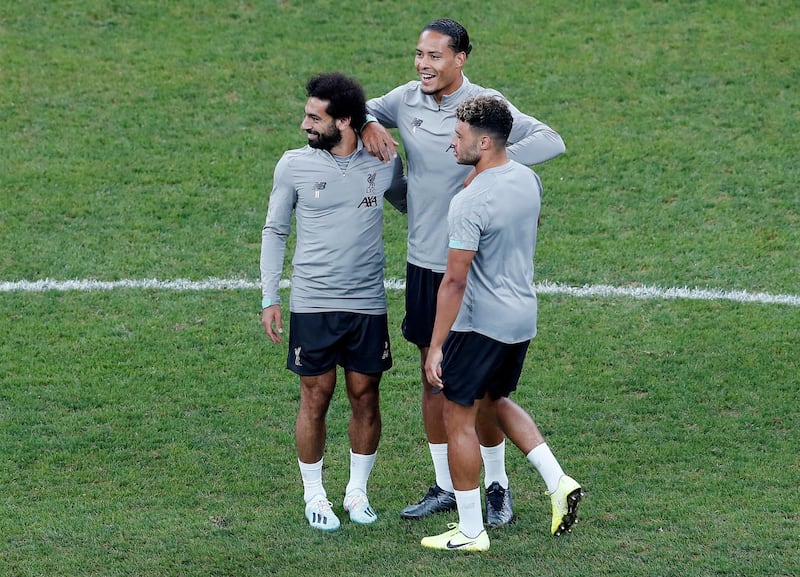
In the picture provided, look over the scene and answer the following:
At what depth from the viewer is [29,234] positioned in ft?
33.9

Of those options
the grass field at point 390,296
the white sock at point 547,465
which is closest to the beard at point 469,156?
the white sock at point 547,465

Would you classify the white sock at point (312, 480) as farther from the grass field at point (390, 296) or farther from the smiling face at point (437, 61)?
the smiling face at point (437, 61)

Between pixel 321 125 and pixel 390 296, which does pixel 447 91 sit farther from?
pixel 390 296

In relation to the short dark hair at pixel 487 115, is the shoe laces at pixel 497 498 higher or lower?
lower

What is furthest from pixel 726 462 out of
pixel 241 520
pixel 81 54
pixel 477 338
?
pixel 81 54

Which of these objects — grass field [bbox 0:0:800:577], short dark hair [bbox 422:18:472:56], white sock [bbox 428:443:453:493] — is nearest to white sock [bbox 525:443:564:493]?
grass field [bbox 0:0:800:577]

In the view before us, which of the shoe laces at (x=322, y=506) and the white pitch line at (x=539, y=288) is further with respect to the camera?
the white pitch line at (x=539, y=288)

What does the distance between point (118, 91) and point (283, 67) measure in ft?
5.63

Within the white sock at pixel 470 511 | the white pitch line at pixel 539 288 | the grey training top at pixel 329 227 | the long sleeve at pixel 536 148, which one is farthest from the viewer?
the white pitch line at pixel 539 288

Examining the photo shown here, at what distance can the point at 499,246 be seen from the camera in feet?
18.5

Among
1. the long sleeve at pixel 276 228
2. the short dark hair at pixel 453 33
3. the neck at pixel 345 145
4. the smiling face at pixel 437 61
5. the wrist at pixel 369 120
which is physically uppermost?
the short dark hair at pixel 453 33

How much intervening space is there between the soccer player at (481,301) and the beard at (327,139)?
2.37ft

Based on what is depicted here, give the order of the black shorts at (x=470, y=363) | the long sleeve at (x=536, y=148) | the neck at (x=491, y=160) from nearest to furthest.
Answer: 1. the neck at (x=491, y=160)
2. the black shorts at (x=470, y=363)
3. the long sleeve at (x=536, y=148)

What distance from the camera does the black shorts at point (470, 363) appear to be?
5754 millimetres
